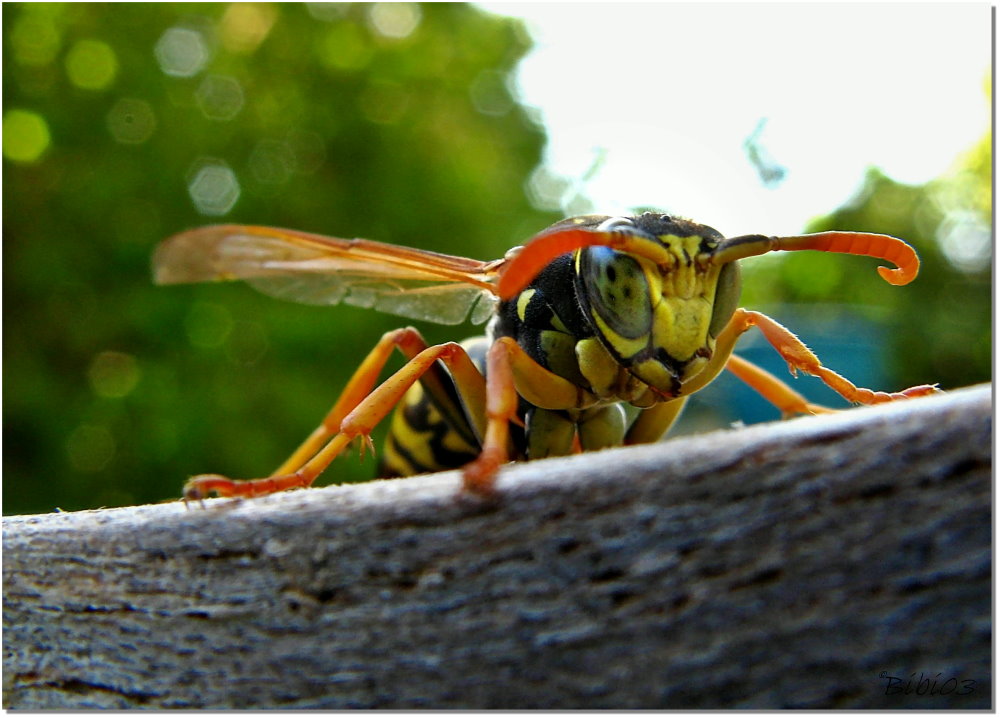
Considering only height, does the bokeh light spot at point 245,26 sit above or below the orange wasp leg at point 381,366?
above

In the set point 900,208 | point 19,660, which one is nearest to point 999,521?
point 19,660

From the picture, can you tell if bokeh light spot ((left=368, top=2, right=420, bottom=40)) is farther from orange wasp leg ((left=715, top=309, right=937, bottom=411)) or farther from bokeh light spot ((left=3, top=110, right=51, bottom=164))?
orange wasp leg ((left=715, top=309, right=937, bottom=411))

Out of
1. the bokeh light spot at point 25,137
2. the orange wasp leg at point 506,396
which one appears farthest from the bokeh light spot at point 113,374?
the orange wasp leg at point 506,396

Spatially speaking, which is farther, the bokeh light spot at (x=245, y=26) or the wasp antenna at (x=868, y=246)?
the bokeh light spot at (x=245, y=26)

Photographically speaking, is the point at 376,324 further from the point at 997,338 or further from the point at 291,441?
the point at 997,338

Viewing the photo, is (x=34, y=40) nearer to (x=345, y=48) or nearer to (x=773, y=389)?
(x=345, y=48)

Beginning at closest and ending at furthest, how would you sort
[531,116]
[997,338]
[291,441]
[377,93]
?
[997,338] → [291,441] → [377,93] → [531,116]

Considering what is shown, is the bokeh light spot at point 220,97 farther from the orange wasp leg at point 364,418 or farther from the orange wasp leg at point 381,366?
the orange wasp leg at point 364,418
